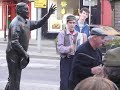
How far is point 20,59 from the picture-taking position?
26.6 ft

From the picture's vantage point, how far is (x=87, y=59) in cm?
567

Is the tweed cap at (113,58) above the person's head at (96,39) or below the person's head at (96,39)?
below

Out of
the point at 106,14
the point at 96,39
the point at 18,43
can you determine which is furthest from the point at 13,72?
the point at 106,14

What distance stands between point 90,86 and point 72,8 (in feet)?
90.1

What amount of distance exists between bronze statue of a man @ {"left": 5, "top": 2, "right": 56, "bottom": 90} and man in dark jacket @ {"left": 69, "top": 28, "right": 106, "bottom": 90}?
87.6 inches

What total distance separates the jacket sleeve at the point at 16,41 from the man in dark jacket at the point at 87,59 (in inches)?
84.5

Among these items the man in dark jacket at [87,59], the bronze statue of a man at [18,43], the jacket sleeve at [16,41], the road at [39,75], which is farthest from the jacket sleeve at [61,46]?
the road at [39,75]

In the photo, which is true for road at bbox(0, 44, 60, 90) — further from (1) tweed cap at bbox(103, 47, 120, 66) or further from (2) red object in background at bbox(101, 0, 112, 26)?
(2) red object in background at bbox(101, 0, 112, 26)

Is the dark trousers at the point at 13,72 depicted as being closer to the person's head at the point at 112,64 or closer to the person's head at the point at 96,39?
the person's head at the point at 96,39

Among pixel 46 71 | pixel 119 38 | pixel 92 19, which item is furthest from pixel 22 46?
pixel 92 19

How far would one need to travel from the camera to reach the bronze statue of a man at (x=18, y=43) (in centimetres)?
790

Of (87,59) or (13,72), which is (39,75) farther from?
(87,59)

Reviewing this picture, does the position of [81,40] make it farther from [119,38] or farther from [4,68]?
[119,38]

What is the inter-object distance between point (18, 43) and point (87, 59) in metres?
2.40
